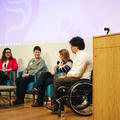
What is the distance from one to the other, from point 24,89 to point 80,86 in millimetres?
1703

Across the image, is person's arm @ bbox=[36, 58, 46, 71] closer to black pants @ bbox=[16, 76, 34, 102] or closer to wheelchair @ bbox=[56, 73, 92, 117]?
black pants @ bbox=[16, 76, 34, 102]

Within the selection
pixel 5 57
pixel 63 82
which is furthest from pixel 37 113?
pixel 5 57

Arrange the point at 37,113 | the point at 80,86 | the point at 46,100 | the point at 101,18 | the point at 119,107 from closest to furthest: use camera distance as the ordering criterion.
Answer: the point at 119,107 → the point at 80,86 → the point at 37,113 → the point at 101,18 → the point at 46,100

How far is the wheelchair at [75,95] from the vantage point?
2.88m

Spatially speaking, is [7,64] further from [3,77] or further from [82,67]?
[82,67]

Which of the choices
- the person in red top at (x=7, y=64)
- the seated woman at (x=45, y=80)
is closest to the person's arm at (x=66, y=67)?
the seated woman at (x=45, y=80)

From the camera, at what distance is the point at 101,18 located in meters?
3.79

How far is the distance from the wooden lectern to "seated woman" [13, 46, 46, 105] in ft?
7.77

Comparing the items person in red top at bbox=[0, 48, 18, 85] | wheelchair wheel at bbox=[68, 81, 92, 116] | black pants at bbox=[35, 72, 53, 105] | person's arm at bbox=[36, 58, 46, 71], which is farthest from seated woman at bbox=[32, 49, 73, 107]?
person in red top at bbox=[0, 48, 18, 85]

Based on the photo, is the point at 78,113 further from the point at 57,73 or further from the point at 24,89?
the point at 24,89

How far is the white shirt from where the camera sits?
3.11m

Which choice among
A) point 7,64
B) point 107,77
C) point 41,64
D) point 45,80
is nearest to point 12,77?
point 7,64

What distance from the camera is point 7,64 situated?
5.08m

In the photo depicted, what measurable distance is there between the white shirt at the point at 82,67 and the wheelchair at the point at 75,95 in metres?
0.17
